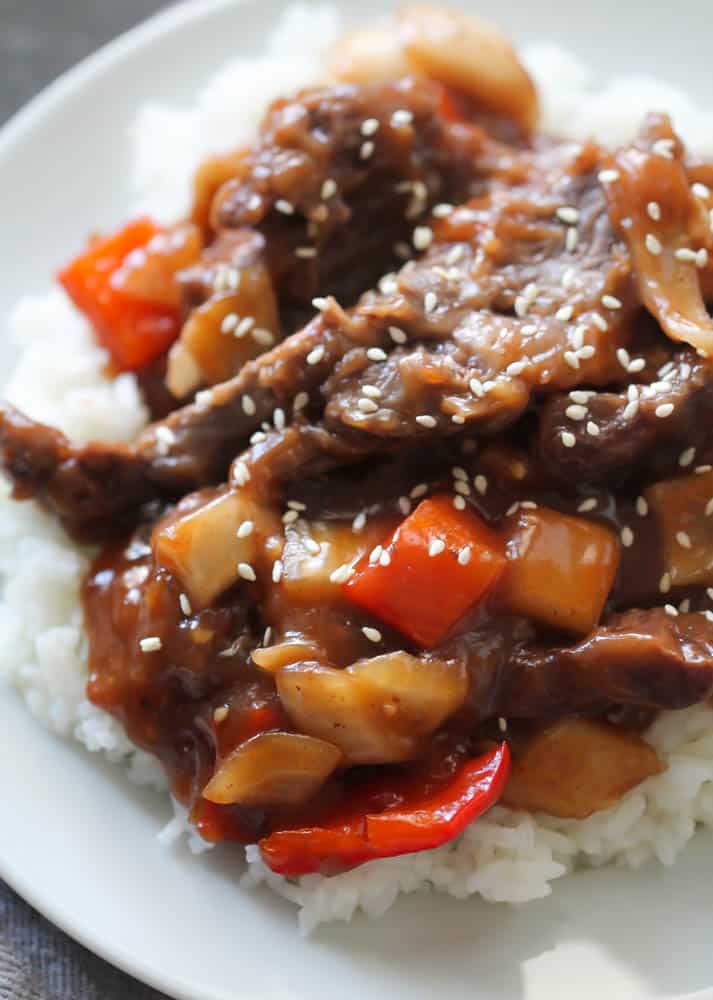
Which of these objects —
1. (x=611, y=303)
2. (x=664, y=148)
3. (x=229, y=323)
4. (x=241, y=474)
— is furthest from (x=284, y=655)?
(x=664, y=148)

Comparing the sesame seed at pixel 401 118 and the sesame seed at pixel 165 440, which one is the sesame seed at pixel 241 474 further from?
the sesame seed at pixel 401 118

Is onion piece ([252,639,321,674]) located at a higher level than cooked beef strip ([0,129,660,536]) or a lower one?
lower

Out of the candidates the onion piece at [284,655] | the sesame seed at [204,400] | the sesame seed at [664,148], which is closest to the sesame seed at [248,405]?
the sesame seed at [204,400]

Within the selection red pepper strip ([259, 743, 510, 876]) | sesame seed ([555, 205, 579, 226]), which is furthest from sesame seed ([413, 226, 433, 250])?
red pepper strip ([259, 743, 510, 876])

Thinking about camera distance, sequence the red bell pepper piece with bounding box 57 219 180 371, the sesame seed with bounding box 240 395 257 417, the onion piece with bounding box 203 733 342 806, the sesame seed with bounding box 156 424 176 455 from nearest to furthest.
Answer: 1. the onion piece with bounding box 203 733 342 806
2. the sesame seed with bounding box 240 395 257 417
3. the sesame seed with bounding box 156 424 176 455
4. the red bell pepper piece with bounding box 57 219 180 371

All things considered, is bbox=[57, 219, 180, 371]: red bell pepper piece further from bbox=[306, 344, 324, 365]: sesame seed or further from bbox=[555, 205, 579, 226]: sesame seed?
bbox=[555, 205, 579, 226]: sesame seed

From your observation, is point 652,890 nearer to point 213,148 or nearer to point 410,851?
point 410,851

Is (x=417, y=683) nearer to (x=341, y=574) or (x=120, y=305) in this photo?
(x=341, y=574)

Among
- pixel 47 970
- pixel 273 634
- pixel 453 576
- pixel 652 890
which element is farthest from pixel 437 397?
pixel 47 970
